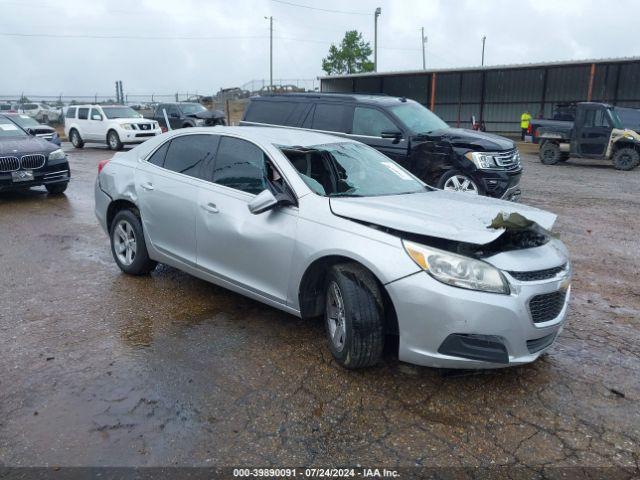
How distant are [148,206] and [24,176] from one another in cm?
606

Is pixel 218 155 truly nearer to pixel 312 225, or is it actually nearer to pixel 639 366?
pixel 312 225

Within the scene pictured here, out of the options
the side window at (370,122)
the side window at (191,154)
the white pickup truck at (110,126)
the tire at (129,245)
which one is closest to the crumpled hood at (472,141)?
the side window at (370,122)

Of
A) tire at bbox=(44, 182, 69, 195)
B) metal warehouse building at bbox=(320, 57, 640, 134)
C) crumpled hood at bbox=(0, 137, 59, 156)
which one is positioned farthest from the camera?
metal warehouse building at bbox=(320, 57, 640, 134)

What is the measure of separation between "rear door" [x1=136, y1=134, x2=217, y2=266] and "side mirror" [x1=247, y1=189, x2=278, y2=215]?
886 mm

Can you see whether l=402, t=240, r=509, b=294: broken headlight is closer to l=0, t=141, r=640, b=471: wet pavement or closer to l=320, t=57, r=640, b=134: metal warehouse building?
l=0, t=141, r=640, b=471: wet pavement

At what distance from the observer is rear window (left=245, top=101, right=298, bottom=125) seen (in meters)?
10.1

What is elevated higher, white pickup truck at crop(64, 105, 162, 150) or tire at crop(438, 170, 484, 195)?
white pickup truck at crop(64, 105, 162, 150)

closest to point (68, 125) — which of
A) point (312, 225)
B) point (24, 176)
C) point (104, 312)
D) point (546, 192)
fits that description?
point (24, 176)

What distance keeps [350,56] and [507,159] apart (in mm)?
61347

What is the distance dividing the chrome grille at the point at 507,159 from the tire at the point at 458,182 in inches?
20.0

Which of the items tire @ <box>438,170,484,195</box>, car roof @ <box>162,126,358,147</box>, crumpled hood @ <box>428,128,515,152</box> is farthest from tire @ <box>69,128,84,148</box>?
car roof @ <box>162,126,358,147</box>

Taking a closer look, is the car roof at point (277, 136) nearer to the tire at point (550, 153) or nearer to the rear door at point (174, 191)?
the rear door at point (174, 191)

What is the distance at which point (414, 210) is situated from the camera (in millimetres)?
3762

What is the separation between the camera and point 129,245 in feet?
18.4
